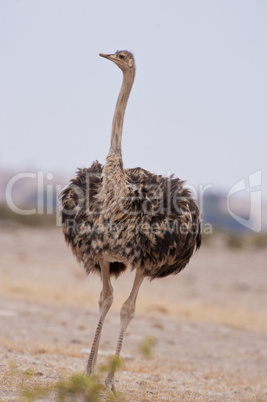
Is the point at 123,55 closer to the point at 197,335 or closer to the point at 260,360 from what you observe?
the point at 260,360

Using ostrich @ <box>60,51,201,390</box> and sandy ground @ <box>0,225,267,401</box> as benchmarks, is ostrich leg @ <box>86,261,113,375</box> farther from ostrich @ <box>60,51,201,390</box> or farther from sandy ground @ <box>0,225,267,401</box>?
sandy ground @ <box>0,225,267,401</box>

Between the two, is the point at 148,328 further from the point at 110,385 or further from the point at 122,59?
the point at 122,59

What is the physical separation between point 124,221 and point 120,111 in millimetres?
1219

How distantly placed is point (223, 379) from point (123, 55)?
380cm

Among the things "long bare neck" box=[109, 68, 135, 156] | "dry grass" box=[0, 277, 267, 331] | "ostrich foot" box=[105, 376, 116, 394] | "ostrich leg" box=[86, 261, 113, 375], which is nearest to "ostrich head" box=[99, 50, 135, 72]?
"long bare neck" box=[109, 68, 135, 156]

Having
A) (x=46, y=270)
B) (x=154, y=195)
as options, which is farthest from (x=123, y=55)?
(x=46, y=270)

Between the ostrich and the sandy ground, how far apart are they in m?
1.04

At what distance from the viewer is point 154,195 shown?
6.82 m

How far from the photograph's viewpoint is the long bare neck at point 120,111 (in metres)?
6.95

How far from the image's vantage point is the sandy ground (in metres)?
7.54

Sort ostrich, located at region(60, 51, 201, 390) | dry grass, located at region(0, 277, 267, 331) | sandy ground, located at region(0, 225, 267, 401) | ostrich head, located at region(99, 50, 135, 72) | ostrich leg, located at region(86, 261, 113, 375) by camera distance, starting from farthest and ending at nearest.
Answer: dry grass, located at region(0, 277, 267, 331) → sandy ground, located at region(0, 225, 267, 401) → ostrich head, located at region(99, 50, 135, 72) → ostrich leg, located at region(86, 261, 113, 375) → ostrich, located at region(60, 51, 201, 390)

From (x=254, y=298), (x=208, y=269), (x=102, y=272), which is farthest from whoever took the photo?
(x=208, y=269)

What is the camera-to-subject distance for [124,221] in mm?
6508

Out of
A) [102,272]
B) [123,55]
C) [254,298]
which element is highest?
[123,55]
